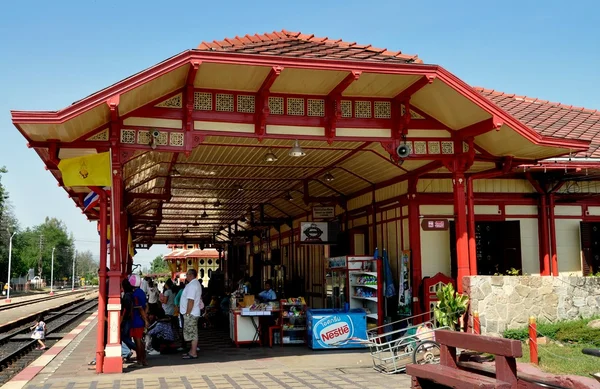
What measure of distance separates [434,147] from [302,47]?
11.2 feet

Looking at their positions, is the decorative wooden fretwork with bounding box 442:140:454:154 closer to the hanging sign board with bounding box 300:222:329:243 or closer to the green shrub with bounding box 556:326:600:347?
the green shrub with bounding box 556:326:600:347

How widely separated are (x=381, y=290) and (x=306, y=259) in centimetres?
858

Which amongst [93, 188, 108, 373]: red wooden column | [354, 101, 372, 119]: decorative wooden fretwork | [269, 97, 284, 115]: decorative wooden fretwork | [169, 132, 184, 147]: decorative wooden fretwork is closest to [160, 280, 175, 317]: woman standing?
[93, 188, 108, 373]: red wooden column

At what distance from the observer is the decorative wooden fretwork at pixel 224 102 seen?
12.0 m

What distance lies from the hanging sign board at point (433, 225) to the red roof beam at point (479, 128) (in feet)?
8.75

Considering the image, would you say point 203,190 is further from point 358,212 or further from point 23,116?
point 23,116

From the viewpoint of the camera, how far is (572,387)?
6.05 meters

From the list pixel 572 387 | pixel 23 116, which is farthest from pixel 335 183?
pixel 572 387

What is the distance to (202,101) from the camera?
39.0ft

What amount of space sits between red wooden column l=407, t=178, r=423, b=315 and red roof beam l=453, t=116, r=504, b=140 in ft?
7.28

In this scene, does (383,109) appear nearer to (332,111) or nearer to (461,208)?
(332,111)

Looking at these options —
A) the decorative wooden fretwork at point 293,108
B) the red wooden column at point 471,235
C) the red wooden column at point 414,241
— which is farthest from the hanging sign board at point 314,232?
the decorative wooden fretwork at point 293,108

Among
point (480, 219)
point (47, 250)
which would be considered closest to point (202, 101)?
point (480, 219)

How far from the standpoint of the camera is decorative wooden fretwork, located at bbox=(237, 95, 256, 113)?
12062 mm
